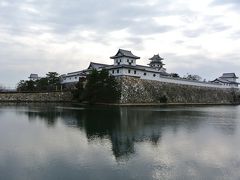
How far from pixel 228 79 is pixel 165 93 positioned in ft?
91.2

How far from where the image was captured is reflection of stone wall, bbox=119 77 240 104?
41125 mm

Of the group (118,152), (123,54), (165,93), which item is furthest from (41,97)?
(118,152)

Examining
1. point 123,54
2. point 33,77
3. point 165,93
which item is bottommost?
point 165,93

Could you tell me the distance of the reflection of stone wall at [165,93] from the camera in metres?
41.1

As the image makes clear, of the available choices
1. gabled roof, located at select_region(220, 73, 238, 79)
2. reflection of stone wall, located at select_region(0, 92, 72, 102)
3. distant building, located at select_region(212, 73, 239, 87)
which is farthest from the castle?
gabled roof, located at select_region(220, 73, 238, 79)

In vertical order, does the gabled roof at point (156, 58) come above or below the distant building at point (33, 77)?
above

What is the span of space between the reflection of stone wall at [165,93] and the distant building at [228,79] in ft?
13.0

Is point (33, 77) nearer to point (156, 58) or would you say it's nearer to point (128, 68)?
point (156, 58)

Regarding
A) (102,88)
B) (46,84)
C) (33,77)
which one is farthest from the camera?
(33,77)

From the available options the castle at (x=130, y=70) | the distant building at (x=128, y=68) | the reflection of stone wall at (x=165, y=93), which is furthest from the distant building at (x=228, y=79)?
the distant building at (x=128, y=68)

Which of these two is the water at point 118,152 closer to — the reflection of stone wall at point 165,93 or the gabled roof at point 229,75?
the reflection of stone wall at point 165,93

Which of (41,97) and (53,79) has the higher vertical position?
(53,79)

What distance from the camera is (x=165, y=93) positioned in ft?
150

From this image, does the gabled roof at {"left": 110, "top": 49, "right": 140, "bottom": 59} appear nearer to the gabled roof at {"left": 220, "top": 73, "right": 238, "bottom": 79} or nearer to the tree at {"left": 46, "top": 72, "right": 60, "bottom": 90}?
the tree at {"left": 46, "top": 72, "right": 60, "bottom": 90}
